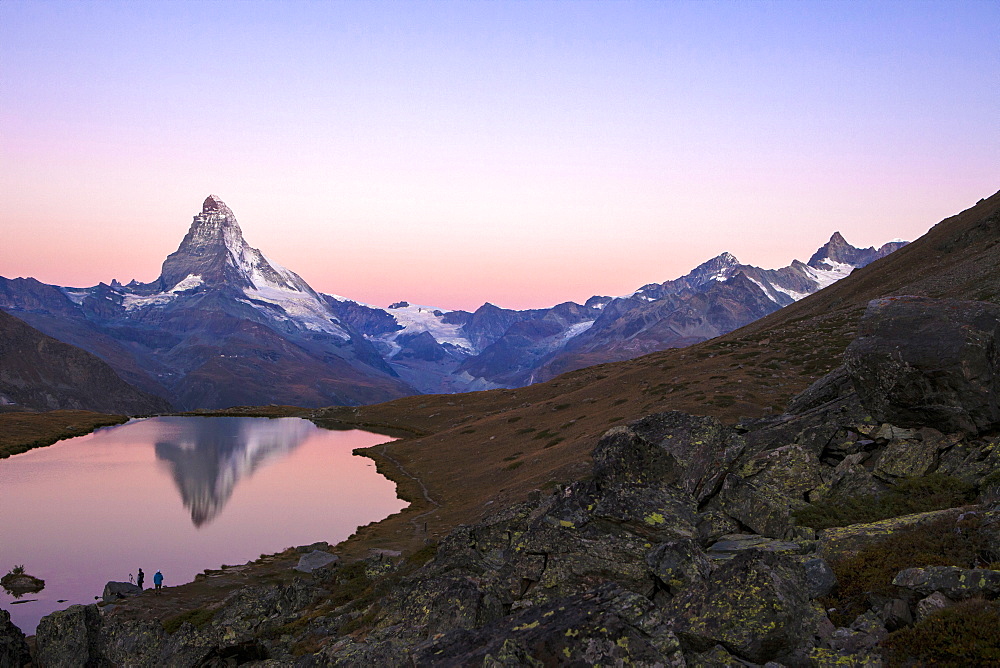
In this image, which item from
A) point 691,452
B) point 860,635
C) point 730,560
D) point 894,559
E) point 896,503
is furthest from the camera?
point 691,452

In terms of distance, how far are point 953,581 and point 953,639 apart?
75.9 inches

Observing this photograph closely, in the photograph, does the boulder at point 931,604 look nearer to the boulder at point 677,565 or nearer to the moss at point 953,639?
→ the moss at point 953,639

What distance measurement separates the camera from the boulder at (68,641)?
36.4 metres

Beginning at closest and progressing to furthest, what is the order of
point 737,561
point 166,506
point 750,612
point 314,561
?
point 750,612, point 737,561, point 314,561, point 166,506

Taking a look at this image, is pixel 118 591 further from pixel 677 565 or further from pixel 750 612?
pixel 750 612

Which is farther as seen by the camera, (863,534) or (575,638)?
(863,534)

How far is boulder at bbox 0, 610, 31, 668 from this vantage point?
118ft

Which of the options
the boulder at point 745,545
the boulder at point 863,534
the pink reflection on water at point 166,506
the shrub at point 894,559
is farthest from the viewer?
the pink reflection on water at point 166,506

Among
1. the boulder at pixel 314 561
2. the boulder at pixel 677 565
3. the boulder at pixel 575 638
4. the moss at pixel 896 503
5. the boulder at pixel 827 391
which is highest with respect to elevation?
the boulder at pixel 827 391

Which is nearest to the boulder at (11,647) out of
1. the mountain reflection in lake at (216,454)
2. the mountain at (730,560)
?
the mountain at (730,560)

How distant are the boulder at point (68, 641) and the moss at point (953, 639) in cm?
4194

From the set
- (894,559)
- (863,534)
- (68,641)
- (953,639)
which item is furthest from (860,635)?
(68,641)

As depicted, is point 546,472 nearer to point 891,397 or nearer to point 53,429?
point 891,397

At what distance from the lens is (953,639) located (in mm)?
12109
